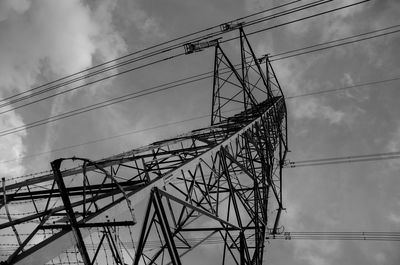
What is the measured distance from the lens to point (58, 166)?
4184mm

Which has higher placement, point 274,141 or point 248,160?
point 274,141

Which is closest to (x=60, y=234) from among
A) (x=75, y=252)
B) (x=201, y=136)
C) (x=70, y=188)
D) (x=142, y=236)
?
(x=75, y=252)

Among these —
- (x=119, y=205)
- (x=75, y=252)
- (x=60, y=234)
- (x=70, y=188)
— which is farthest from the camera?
(x=70, y=188)

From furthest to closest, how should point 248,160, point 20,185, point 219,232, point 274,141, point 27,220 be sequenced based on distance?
point 274,141
point 248,160
point 219,232
point 20,185
point 27,220

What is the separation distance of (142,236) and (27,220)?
9.22ft

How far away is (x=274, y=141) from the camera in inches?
641

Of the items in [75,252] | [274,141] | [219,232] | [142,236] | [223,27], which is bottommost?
[75,252]

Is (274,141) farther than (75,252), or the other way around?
(274,141)

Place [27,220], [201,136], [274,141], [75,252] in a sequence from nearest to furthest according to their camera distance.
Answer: [75,252]
[27,220]
[201,136]
[274,141]

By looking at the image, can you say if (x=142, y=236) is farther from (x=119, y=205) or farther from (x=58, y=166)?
(x=58, y=166)

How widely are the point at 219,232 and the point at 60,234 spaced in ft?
19.9

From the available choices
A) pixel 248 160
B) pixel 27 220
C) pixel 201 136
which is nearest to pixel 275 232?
pixel 248 160

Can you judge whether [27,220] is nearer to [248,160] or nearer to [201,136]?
[201,136]

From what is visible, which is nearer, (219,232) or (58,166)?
(58,166)
